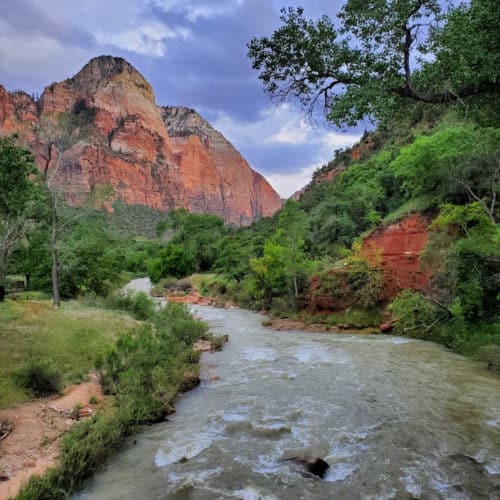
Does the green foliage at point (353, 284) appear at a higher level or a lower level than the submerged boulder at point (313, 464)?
higher

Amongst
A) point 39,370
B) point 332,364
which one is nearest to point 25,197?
point 39,370

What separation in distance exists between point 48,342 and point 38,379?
3.23m

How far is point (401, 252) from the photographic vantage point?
22656 mm

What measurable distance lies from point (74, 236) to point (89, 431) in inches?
817

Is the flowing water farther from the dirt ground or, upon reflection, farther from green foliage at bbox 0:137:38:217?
green foliage at bbox 0:137:38:217

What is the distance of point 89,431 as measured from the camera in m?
7.04

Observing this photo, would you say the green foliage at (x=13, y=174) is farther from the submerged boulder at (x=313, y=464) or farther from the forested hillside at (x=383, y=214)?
the submerged boulder at (x=313, y=464)

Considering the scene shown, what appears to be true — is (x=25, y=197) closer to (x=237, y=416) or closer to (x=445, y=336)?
(x=237, y=416)

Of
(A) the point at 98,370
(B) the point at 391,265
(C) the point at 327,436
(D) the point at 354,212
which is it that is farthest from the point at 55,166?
(D) the point at 354,212

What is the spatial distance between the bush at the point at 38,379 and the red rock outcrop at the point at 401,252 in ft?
53.9

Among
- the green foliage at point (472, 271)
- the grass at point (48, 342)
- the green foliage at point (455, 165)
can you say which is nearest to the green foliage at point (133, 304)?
the grass at point (48, 342)

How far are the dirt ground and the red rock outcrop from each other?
1607 cm

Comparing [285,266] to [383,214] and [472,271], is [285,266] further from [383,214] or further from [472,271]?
[472,271]

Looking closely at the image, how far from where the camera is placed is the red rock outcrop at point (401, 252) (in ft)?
68.0
